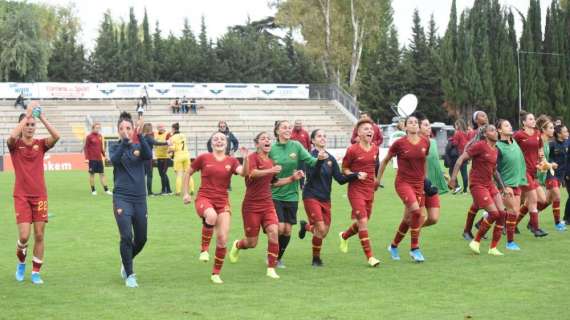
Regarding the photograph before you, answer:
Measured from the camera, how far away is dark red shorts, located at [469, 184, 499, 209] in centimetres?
1300

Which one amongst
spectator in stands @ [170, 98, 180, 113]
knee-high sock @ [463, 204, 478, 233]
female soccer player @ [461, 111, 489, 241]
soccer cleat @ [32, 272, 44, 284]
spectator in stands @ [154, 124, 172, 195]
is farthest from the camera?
spectator in stands @ [170, 98, 180, 113]

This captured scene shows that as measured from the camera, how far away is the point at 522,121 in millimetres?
15312

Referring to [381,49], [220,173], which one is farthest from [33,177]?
[381,49]

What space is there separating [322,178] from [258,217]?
1201mm

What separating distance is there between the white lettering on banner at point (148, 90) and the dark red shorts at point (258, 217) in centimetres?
4663

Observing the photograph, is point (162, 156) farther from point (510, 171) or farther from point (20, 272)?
point (20, 272)

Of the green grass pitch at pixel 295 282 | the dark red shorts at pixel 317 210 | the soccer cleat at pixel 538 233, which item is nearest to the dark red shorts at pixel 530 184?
the soccer cleat at pixel 538 233

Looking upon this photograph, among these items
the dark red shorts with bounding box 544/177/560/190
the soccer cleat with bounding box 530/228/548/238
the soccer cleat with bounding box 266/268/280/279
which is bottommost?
the soccer cleat with bounding box 530/228/548/238

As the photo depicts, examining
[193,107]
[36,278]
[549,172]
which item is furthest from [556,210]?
[193,107]

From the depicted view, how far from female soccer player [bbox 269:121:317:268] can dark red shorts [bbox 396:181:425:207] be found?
1378 mm

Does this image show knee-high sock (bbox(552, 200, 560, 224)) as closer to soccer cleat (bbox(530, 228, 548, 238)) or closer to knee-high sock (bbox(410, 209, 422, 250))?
soccer cleat (bbox(530, 228, 548, 238))

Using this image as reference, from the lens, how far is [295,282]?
1081 centimetres

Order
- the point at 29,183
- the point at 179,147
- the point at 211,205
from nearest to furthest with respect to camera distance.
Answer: the point at 29,183 < the point at 211,205 < the point at 179,147

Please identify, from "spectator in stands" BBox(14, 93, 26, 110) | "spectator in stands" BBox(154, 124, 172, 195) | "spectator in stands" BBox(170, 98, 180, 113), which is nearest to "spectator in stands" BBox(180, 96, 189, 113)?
"spectator in stands" BBox(170, 98, 180, 113)
